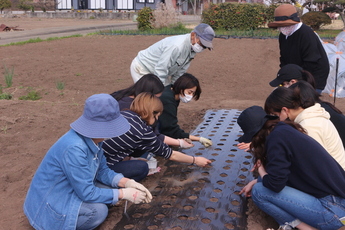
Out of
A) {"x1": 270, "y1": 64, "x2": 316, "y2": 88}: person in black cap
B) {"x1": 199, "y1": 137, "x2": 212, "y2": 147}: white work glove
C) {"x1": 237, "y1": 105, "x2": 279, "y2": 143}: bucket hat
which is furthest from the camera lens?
{"x1": 199, "y1": 137, "x2": 212, "y2": 147}: white work glove

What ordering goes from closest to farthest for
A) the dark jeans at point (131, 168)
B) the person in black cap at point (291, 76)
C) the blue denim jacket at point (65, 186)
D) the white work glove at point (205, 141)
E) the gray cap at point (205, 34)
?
1. the blue denim jacket at point (65, 186)
2. the dark jeans at point (131, 168)
3. the person in black cap at point (291, 76)
4. the white work glove at point (205, 141)
5. the gray cap at point (205, 34)

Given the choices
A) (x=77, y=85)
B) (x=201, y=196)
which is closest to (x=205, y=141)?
(x=201, y=196)

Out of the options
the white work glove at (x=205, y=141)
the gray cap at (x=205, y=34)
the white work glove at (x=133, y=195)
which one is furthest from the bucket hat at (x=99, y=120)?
the gray cap at (x=205, y=34)

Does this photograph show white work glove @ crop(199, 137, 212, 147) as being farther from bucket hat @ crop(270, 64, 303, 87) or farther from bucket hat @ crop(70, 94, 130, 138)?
bucket hat @ crop(70, 94, 130, 138)

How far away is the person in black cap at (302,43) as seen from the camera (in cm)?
361

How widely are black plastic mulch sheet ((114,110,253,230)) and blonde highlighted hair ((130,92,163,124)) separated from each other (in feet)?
1.87

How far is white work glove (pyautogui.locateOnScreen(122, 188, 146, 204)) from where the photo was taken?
2.25m

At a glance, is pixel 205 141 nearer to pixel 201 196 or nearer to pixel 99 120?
pixel 201 196

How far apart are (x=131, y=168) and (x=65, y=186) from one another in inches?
28.2

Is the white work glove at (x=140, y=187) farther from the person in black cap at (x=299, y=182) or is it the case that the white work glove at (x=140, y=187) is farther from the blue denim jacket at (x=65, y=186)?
the person in black cap at (x=299, y=182)

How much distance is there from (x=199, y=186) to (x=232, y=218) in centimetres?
49

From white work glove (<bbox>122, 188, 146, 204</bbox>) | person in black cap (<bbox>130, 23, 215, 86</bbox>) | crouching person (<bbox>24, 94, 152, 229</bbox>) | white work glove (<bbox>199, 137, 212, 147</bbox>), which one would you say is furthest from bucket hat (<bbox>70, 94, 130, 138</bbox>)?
person in black cap (<bbox>130, 23, 215, 86</bbox>)

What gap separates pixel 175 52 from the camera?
3.68 meters

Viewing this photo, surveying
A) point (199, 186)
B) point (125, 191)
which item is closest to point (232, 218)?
point (199, 186)
